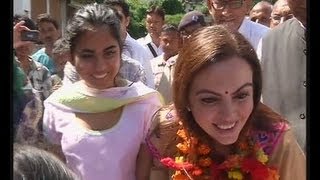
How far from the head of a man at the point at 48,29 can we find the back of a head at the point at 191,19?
16.0 inches

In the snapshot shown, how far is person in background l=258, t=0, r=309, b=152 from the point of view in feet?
5.52

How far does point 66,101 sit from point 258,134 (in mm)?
509

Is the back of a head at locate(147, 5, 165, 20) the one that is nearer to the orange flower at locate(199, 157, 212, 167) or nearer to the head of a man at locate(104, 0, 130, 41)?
the head of a man at locate(104, 0, 130, 41)

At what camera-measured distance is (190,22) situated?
5.54 ft

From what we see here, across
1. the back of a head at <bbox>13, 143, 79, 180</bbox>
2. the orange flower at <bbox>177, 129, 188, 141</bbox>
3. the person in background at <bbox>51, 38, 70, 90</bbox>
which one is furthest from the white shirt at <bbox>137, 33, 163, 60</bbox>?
the back of a head at <bbox>13, 143, 79, 180</bbox>

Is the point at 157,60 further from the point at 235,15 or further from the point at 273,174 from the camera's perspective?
the point at 273,174

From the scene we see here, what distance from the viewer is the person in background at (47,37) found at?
6.36 ft

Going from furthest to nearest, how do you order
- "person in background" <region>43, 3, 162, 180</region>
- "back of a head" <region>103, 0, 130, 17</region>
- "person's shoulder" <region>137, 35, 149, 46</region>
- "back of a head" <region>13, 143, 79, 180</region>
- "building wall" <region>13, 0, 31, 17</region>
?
"person's shoulder" <region>137, 35, 149, 46</region>
"back of a head" <region>103, 0, 130, 17</region>
"building wall" <region>13, 0, 31, 17</region>
"person in background" <region>43, 3, 162, 180</region>
"back of a head" <region>13, 143, 79, 180</region>

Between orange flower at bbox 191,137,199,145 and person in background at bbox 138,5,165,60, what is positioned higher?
person in background at bbox 138,5,165,60

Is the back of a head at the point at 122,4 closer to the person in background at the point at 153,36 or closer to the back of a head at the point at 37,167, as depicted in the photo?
the person in background at the point at 153,36

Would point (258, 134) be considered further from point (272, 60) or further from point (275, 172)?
point (272, 60)

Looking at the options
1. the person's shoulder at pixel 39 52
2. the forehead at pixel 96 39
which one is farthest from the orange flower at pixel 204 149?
the person's shoulder at pixel 39 52

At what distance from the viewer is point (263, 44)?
1839 mm

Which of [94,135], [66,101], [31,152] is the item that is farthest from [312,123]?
[66,101]
